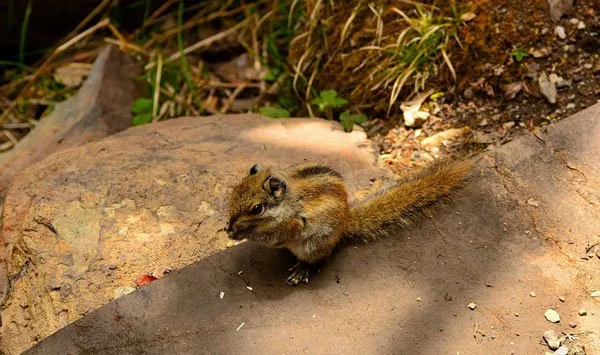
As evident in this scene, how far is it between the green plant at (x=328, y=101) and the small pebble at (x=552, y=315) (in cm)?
228

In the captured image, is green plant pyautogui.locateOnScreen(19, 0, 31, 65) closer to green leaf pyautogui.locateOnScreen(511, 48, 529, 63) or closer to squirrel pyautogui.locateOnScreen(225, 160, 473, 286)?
squirrel pyautogui.locateOnScreen(225, 160, 473, 286)

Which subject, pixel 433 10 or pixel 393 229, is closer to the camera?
pixel 393 229

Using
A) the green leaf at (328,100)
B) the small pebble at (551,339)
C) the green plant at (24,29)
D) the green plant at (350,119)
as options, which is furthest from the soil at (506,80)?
the green plant at (24,29)

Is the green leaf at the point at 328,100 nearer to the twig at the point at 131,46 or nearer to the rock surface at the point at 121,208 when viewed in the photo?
the rock surface at the point at 121,208

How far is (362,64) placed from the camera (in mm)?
5395

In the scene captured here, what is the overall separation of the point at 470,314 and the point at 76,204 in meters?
2.26

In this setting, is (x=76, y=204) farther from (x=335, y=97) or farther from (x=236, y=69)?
(x=236, y=69)

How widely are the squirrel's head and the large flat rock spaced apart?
30 cm

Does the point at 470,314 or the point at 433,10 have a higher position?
the point at 433,10

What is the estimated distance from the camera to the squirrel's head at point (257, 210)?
3.58 metres

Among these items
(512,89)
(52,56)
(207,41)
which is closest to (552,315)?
(512,89)

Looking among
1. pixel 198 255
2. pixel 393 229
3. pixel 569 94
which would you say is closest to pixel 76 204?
pixel 198 255

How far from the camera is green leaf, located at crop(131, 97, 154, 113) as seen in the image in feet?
20.2

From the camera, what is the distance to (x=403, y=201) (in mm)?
3941
